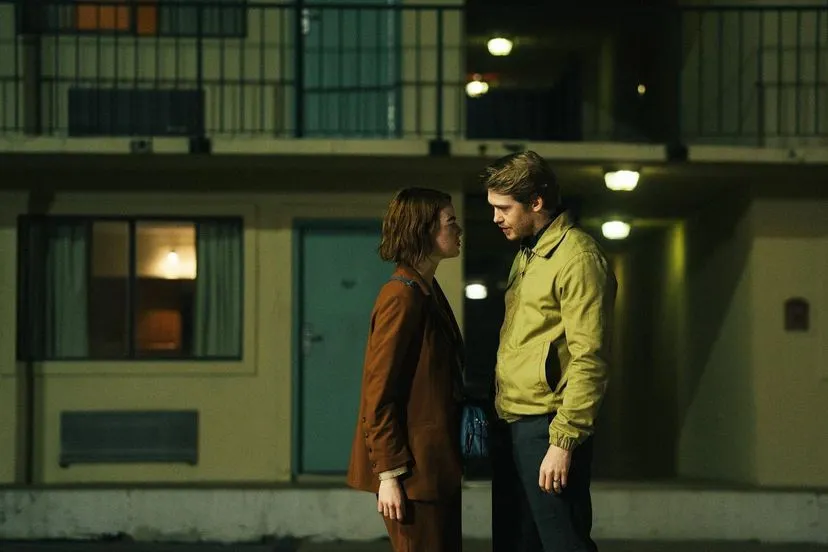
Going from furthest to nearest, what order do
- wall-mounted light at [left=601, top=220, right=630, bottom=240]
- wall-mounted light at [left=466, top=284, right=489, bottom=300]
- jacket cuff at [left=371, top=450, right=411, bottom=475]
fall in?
wall-mounted light at [left=466, top=284, right=489, bottom=300] → wall-mounted light at [left=601, top=220, right=630, bottom=240] → jacket cuff at [left=371, top=450, right=411, bottom=475]

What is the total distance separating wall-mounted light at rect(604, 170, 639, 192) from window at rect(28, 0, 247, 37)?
363 cm

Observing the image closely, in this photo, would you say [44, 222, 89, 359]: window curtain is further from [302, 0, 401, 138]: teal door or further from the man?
the man

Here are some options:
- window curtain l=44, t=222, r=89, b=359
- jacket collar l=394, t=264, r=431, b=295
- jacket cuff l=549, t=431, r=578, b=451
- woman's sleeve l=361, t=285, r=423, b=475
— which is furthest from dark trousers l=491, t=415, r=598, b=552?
window curtain l=44, t=222, r=89, b=359

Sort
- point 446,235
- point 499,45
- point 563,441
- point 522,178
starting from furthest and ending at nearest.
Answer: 1. point 499,45
2. point 446,235
3. point 522,178
4. point 563,441

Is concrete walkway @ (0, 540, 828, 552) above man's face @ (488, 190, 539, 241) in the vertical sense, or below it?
below

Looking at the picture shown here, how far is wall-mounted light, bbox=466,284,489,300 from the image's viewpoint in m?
20.7

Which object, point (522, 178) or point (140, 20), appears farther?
point (140, 20)

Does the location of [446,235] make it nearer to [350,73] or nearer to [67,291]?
[350,73]

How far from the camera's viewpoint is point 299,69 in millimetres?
11383

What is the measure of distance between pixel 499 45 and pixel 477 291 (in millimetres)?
5911

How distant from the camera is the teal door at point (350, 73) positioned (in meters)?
11.9

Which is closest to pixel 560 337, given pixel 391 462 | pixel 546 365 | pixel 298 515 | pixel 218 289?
pixel 546 365

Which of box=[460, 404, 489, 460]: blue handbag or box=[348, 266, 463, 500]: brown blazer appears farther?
box=[460, 404, 489, 460]: blue handbag

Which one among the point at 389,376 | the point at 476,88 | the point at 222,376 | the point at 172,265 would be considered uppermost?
the point at 476,88
